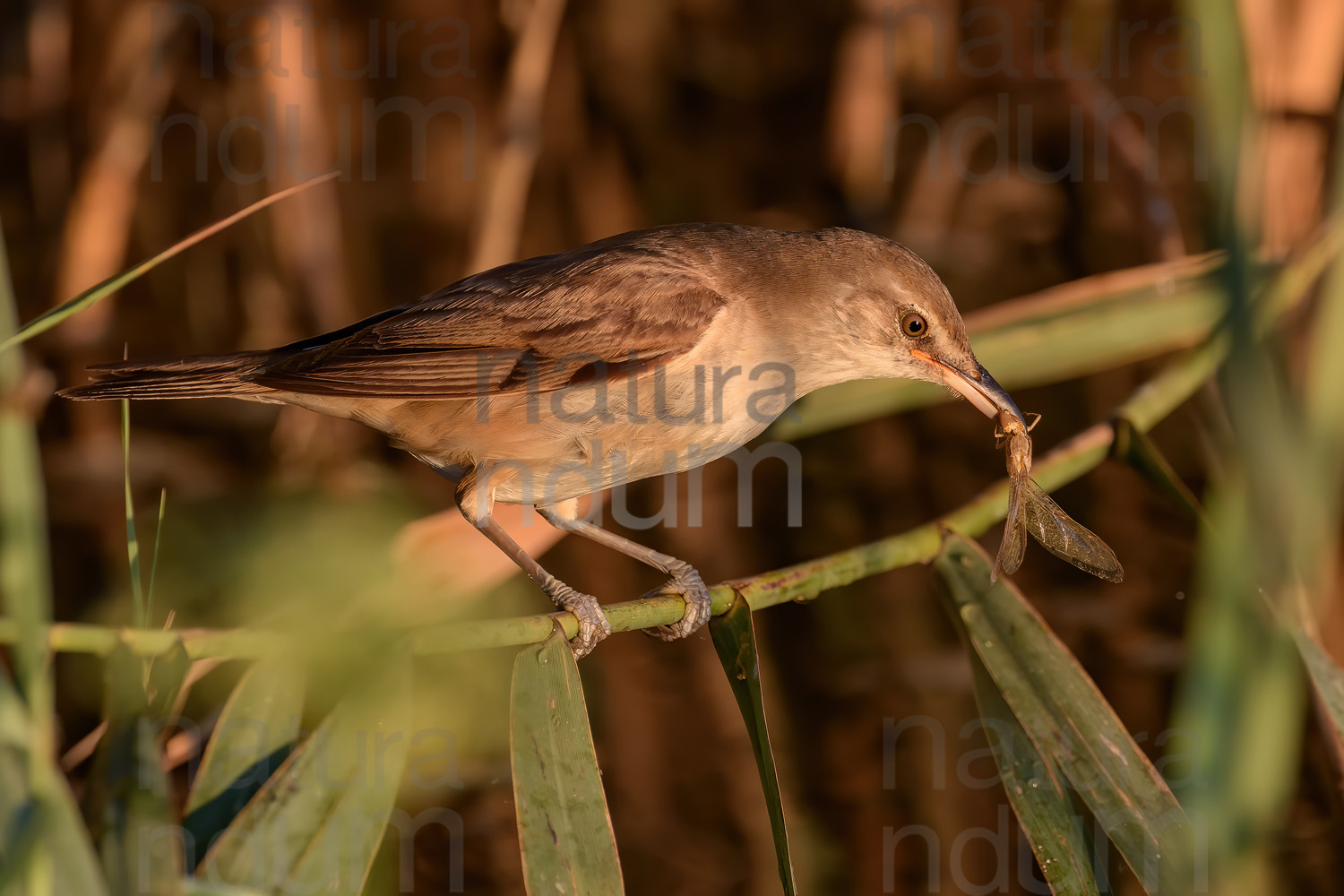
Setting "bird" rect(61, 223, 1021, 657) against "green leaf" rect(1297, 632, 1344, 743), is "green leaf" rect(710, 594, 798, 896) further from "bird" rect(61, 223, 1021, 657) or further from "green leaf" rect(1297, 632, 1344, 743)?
"green leaf" rect(1297, 632, 1344, 743)

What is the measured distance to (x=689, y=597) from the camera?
7.25ft

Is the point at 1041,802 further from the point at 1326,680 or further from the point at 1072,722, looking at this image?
the point at 1326,680

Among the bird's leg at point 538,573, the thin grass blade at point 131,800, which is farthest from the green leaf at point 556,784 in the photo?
the thin grass blade at point 131,800

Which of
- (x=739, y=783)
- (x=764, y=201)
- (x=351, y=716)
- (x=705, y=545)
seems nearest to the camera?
(x=351, y=716)

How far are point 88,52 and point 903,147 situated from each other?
3.66 meters

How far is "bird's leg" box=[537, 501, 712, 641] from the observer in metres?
2.20

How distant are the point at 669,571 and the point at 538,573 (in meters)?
0.33

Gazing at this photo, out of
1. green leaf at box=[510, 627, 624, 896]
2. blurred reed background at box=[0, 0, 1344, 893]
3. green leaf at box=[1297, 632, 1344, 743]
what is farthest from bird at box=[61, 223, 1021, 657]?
green leaf at box=[1297, 632, 1344, 743]

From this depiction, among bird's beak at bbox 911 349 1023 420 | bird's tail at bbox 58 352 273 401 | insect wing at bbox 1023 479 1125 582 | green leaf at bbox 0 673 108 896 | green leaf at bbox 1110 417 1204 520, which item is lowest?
green leaf at bbox 0 673 108 896

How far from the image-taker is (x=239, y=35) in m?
4.51

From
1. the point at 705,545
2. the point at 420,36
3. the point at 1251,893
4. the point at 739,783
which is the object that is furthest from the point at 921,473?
the point at 420,36

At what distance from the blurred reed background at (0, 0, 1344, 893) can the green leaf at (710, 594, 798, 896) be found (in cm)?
72

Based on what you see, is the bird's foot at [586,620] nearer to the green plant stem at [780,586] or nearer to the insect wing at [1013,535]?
the green plant stem at [780,586]

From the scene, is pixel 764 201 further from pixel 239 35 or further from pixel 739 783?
pixel 739 783
